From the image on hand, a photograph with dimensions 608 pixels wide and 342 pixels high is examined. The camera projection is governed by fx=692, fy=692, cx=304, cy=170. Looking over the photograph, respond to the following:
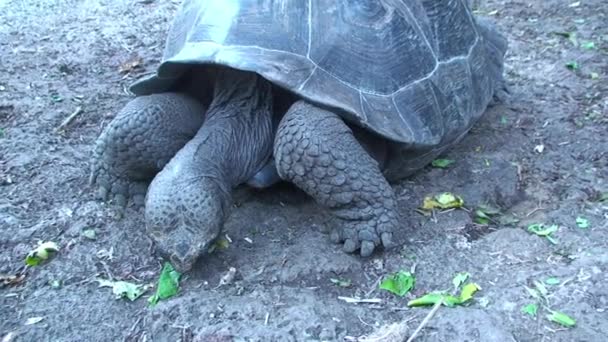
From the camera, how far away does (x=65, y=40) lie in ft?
18.6

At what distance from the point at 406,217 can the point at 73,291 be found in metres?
1.62

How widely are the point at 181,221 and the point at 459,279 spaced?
4.00 feet

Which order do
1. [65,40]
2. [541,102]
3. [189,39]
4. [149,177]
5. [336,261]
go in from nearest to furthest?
[336,261], [189,39], [149,177], [541,102], [65,40]

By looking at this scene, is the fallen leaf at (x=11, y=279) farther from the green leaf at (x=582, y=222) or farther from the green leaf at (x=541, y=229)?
the green leaf at (x=582, y=222)

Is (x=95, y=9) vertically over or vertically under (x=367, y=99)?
under

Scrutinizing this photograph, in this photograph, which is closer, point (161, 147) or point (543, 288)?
point (543, 288)

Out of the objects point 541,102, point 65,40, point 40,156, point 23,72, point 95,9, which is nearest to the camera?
point 40,156

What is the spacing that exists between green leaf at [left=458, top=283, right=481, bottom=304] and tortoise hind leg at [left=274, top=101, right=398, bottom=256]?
43 centimetres

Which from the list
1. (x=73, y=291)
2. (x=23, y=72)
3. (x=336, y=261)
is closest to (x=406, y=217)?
(x=336, y=261)

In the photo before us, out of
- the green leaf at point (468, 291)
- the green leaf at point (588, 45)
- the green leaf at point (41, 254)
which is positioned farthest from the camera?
the green leaf at point (588, 45)

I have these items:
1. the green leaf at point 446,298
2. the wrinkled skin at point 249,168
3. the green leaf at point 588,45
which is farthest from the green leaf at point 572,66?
the green leaf at point 446,298

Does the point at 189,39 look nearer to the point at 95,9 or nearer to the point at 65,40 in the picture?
the point at 65,40

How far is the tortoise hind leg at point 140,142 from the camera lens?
11.1 feet

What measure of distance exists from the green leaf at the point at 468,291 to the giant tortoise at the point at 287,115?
A: 0.44 m
